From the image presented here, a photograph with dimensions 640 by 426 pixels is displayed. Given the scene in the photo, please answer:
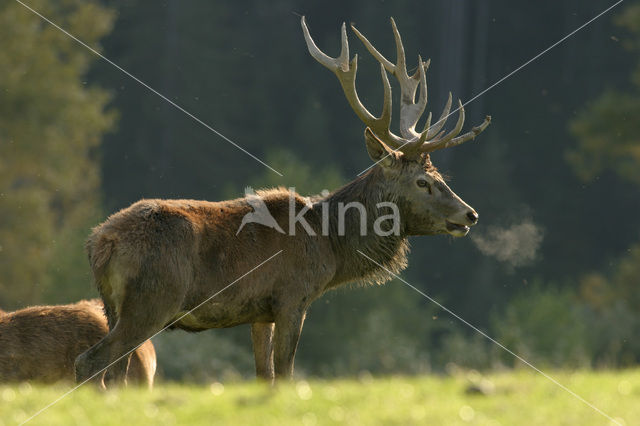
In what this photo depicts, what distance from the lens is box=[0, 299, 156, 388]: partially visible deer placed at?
8.34 m

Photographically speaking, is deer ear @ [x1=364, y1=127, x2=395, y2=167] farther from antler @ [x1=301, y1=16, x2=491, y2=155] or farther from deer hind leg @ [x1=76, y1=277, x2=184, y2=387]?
deer hind leg @ [x1=76, y1=277, x2=184, y2=387]

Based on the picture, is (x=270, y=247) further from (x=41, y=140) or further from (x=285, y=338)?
(x=41, y=140)

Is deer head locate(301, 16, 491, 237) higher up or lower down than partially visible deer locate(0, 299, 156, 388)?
higher up

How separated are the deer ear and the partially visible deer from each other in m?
2.62

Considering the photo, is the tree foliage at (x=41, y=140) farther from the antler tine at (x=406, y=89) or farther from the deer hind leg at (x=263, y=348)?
the deer hind leg at (x=263, y=348)

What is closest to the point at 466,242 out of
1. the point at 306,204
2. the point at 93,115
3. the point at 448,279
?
the point at 448,279

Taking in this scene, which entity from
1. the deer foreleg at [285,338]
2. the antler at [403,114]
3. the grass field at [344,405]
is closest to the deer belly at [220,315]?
the deer foreleg at [285,338]

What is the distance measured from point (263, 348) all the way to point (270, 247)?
0.98 metres

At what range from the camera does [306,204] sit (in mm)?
8789

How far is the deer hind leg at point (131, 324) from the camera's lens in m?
7.23

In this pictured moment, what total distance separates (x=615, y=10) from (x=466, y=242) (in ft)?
42.8

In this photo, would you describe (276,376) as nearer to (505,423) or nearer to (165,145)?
(505,423)

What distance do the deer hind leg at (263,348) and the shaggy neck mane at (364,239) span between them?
28.4 inches

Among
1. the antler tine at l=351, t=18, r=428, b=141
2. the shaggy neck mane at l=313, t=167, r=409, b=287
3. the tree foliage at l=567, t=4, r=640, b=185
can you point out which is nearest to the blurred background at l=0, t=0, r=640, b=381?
the tree foliage at l=567, t=4, r=640, b=185
